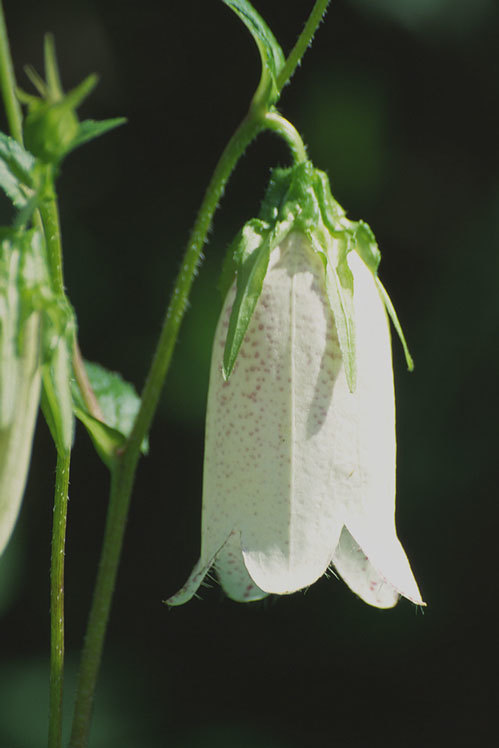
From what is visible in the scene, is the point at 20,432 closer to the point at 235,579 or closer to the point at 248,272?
the point at 248,272

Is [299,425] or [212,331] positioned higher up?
[212,331]

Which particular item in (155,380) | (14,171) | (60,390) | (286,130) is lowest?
(60,390)

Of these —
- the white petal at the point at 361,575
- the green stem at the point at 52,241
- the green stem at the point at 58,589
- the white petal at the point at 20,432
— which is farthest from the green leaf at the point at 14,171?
the white petal at the point at 361,575

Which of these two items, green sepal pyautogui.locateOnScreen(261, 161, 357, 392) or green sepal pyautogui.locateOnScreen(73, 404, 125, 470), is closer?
green sepal pyautogui.locateOnScreen(261, 161, 357, 392)

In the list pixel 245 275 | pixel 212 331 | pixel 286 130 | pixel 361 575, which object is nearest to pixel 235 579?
pixel 361 575

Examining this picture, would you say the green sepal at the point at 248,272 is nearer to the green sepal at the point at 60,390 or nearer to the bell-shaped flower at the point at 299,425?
the bell-shaped flower at the point at 299,425

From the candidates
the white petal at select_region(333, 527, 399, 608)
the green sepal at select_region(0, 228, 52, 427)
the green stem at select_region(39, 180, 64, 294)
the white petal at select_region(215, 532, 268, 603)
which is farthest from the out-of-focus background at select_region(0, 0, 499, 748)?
the green sepal at select_region(0, 228, 52, 427)

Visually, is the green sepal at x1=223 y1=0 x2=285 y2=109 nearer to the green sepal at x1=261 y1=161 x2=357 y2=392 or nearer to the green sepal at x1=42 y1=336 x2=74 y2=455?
the green sepal at x1=261 y1=161 x2=357 y2=392
